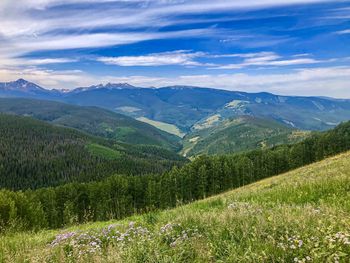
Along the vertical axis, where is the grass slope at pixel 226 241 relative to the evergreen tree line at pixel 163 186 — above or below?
above

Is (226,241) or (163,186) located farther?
(163,186)

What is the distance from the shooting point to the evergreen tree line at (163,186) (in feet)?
267

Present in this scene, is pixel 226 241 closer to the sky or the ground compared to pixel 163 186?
closer to the sky

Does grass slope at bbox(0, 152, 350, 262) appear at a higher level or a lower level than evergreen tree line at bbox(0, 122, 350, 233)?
higher

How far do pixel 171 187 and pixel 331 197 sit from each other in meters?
97.9

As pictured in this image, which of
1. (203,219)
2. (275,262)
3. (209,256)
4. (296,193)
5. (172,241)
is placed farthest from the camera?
(296,193)

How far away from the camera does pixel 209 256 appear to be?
5770 mm

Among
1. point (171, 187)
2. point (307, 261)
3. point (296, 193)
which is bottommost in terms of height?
point (171, 187)

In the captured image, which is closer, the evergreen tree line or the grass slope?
the grass slope

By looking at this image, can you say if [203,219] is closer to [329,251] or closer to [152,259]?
[152,259]

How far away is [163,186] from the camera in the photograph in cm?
10512

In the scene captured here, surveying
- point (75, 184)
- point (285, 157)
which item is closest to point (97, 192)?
point (75, 184)

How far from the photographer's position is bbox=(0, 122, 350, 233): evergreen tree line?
81438 mm

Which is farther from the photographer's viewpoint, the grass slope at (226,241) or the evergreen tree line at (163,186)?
the evergreen tree line at (163,186)
